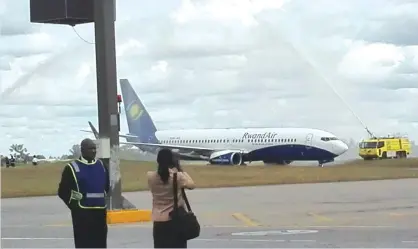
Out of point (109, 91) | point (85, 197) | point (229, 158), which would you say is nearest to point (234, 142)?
point (229, 158)

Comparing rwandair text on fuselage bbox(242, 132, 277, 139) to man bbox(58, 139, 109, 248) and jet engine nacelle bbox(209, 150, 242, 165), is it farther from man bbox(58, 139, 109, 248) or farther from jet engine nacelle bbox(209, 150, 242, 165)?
man bbox(58, 139, 109, 248)

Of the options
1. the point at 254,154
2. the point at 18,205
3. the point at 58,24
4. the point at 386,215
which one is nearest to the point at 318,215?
the point at 386,215

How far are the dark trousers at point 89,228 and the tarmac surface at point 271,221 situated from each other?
4.55 m

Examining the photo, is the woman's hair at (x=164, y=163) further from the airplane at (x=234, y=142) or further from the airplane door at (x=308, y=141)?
the airplane door at (x=308, y=141)

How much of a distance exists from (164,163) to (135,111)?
78793 millimetres

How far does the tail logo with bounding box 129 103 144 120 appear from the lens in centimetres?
8824

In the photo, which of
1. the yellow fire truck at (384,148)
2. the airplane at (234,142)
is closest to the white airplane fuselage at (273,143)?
the airplane at (234,142)

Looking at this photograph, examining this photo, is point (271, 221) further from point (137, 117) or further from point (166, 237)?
point (137, 117)

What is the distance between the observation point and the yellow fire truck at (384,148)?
89.6 m

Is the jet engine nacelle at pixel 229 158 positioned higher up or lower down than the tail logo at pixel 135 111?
lower down

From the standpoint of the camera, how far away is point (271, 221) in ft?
68.8

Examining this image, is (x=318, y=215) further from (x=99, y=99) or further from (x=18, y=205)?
(x=18, y=205)

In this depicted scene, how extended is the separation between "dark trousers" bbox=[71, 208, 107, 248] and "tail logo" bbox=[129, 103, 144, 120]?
253 ft

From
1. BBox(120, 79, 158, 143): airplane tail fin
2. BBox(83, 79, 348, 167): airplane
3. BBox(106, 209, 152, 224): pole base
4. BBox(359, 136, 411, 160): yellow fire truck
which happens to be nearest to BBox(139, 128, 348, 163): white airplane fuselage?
BBox(83, 79, 348, 167): airplane
